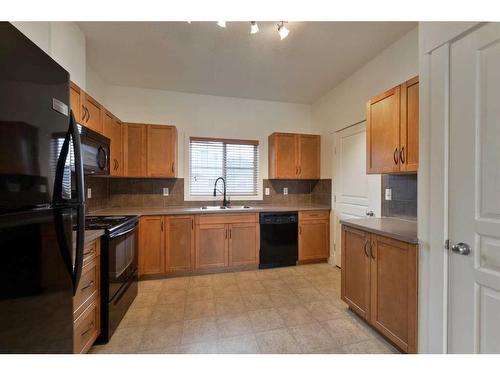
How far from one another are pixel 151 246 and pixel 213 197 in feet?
4.16

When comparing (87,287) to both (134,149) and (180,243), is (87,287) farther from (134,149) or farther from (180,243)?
(134,149)

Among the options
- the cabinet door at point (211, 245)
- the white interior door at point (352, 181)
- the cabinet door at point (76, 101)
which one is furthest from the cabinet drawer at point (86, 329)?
the white interior door at point (352, 181)

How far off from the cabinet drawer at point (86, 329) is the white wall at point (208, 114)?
2.30m

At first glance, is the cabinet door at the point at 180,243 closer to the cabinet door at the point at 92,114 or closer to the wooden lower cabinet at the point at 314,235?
the cabinet door at the point at 92,114

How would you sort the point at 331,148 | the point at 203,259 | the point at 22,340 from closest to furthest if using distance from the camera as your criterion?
1. the point at 22,340
2. the point at 203,259
3. the point at 331,148

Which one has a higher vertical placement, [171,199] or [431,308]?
[171,199]

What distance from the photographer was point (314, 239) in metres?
3.50

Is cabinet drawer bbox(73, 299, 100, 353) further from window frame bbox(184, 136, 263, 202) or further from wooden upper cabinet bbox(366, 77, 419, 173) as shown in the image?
wooden upper cabinet bbox(366, 77, 419, 173)

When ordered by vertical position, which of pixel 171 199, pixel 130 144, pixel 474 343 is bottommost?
pixel 474 343

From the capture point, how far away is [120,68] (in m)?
2.85
